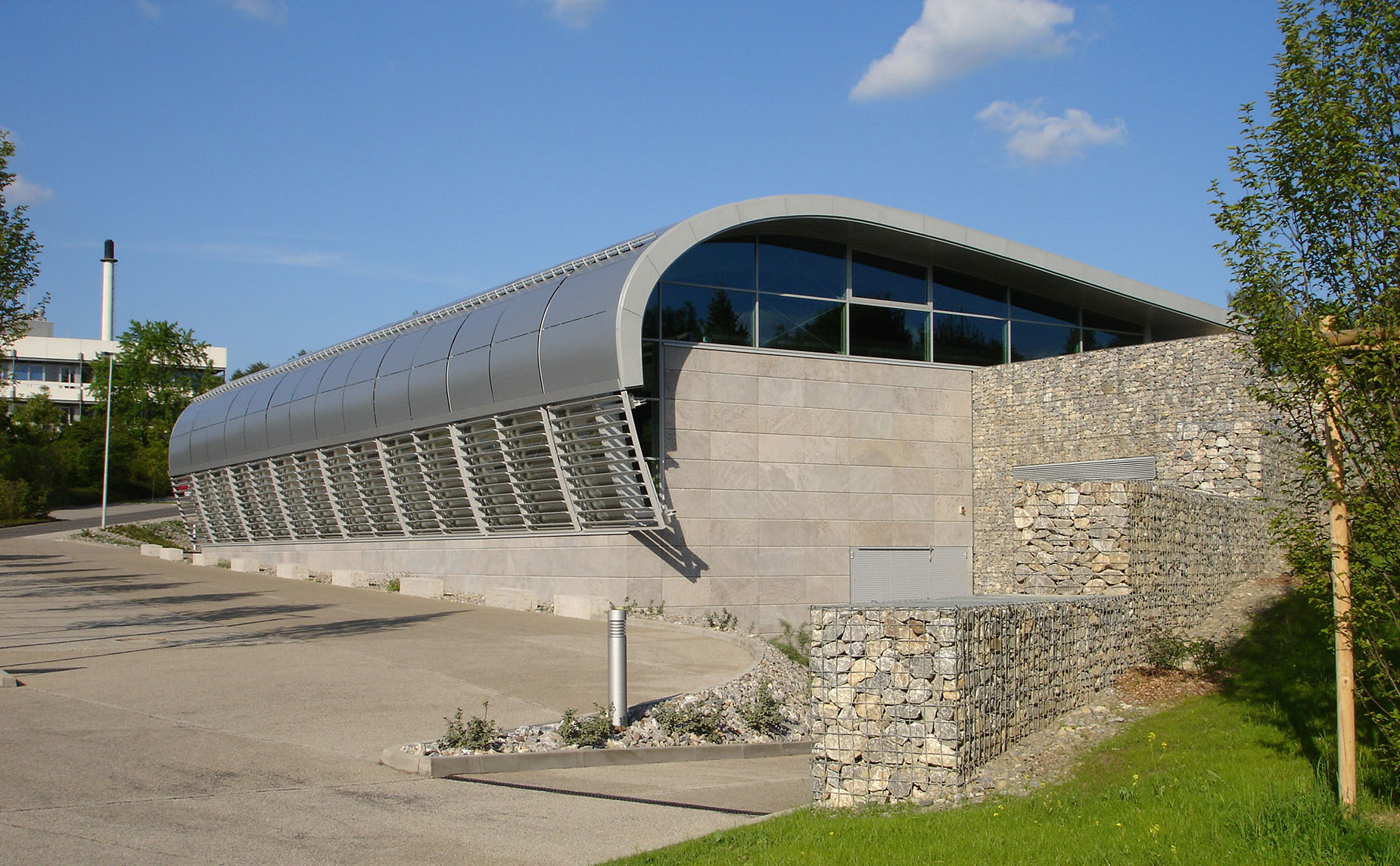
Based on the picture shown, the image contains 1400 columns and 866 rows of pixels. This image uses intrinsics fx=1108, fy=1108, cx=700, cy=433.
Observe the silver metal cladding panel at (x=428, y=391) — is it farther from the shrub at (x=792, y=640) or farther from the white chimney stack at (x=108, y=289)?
the white chimney stack at (x=108, y=289)

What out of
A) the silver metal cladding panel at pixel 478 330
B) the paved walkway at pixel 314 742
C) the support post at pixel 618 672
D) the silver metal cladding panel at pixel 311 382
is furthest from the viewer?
the silver metal cladding panel at pixel 311 382

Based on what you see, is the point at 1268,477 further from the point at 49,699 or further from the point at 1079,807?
the point at 49,699

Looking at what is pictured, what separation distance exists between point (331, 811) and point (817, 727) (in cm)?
380

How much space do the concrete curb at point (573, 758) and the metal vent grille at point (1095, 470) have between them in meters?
12.2

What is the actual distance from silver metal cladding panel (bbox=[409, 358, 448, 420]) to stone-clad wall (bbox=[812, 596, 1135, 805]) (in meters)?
17.7

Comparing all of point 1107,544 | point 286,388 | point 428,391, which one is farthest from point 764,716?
point 286,388

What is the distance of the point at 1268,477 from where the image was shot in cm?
1975

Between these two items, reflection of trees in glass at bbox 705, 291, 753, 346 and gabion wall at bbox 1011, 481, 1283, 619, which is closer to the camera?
gabion wall at bbox 1011, 481, 1283, 619

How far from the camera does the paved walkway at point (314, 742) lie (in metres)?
7.36

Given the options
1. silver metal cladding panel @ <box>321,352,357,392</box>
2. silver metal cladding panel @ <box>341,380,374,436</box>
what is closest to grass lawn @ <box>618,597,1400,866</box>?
silver metal cladding panel @ <box>341,380,374,436</box>

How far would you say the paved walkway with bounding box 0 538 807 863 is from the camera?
7.36 metres

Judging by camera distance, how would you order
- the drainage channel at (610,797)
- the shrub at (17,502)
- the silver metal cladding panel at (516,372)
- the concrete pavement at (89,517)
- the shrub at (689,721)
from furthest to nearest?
1. the shrub at (17,502)
2. the concrete pavement at (89,517)
3. the silver metal cladding panel at (516,372)
4. the shrub at (689,721)
5. the drainage channel at (610,797)

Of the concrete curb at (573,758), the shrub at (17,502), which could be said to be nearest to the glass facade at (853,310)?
the concrete curb at (573,758)

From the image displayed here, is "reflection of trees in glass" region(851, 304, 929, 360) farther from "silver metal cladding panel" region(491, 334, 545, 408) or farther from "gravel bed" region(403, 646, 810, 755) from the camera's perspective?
"gravel bed" region(403, 646, 810, 755)
